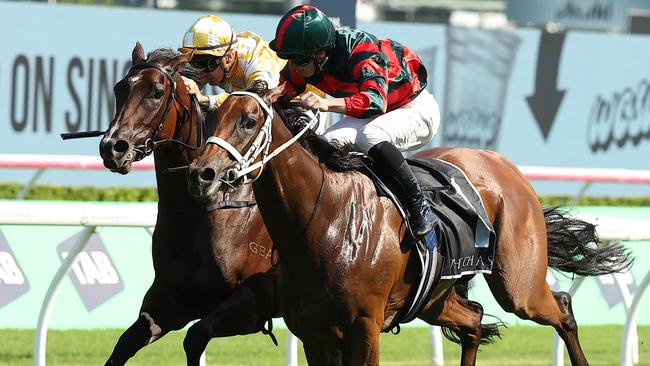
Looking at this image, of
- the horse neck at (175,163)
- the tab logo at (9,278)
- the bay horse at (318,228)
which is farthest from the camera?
the tab logo at (9,278)

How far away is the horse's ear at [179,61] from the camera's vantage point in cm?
476

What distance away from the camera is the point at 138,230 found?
7.00m

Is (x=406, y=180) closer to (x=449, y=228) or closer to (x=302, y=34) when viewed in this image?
(x=449, y=228)

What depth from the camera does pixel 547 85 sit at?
40.7 feet

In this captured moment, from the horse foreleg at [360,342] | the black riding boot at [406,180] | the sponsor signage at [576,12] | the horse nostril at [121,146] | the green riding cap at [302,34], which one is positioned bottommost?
the sponsor signage at [576,12]

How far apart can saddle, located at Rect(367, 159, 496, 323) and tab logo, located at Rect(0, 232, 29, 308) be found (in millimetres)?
2630

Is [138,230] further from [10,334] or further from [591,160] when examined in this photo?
[591,160]

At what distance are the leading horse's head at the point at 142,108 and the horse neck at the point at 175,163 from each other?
0.04 meters

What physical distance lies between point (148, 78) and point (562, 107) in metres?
8.40

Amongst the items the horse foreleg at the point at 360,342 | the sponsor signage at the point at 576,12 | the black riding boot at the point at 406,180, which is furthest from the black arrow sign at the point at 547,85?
the horse foreleg at the point at 360,342

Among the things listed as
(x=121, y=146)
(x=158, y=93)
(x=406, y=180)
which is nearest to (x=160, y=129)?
(x=158, y=93)

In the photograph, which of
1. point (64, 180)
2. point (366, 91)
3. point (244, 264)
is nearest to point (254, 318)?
point (244, 264)

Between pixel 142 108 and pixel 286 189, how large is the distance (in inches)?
29.1

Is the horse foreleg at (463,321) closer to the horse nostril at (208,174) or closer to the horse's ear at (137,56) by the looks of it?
the horse's ear at (137,56)
